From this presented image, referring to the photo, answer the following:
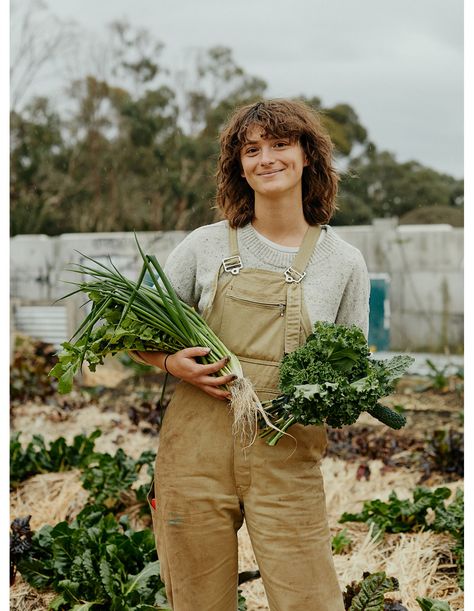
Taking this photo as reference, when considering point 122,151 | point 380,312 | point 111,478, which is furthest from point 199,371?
point 122,151

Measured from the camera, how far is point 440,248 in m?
12.0

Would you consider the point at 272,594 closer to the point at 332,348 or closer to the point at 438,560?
the point at 332,348

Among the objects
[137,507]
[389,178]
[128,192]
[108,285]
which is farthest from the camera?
[389,178]

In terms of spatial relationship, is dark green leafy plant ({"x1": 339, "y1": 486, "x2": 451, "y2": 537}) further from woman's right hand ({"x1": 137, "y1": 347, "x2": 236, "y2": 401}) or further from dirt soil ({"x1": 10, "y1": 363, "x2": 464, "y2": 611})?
woman's right hand ({"x1": 137, "y1": 347, "x2": 236, "y2": 401})

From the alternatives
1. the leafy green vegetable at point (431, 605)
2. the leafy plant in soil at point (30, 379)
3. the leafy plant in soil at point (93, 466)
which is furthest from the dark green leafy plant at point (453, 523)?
the leafy plant in soil at point (30, 379)

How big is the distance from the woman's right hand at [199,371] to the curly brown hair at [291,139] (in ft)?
1.59

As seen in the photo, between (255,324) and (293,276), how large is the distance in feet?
0.62

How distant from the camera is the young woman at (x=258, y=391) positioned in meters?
2.28

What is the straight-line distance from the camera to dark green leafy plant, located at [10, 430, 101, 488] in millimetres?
5016

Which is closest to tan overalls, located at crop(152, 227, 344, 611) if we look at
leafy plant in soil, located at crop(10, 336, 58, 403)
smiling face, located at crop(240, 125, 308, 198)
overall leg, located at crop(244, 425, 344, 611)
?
overall leg, located at crop(244, 425, 344, 611)

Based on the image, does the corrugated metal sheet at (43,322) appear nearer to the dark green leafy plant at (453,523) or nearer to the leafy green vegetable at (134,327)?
the dark green leafy plant at (453,523)

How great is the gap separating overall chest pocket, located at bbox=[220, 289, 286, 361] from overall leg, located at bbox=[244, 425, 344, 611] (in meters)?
0.26
